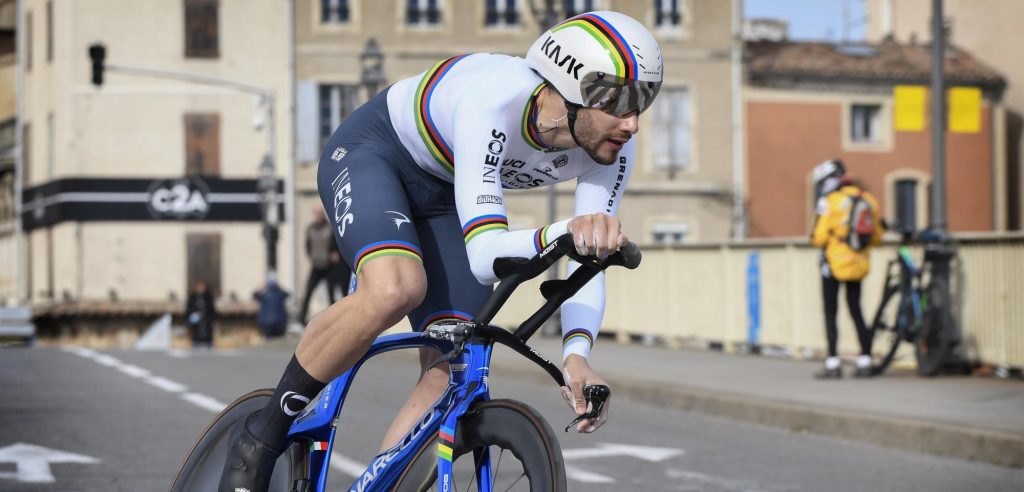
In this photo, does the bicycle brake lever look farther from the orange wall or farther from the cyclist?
the orange wall

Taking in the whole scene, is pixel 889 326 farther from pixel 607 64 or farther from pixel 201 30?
pixel 201 30

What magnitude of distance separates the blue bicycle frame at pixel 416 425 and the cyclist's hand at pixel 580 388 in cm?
21

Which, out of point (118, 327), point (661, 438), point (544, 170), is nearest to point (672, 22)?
point (118, 327)

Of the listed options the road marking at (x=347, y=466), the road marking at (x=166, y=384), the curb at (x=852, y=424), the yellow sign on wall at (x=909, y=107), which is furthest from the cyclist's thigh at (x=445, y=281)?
the yellow sign on wall at (x=909, y=107)

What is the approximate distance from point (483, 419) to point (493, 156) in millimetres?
650

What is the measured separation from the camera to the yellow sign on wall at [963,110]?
14484 millimetres

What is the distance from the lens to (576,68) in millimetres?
3941

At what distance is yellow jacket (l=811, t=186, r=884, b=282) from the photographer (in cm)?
1323

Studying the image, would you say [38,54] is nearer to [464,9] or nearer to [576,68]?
[464,9]

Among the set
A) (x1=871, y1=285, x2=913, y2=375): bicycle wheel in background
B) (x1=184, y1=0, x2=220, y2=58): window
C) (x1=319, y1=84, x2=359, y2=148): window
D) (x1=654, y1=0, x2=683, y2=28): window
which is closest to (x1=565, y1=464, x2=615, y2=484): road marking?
(x1=871, y1=285, x2=913, y2=375): bicycle wheel in background

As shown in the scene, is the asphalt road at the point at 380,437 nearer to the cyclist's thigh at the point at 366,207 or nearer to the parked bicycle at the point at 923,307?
the parked bicycle at the point at 923,307

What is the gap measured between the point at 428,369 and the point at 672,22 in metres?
39.5

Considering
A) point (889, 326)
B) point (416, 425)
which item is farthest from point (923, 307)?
point (416, 425)

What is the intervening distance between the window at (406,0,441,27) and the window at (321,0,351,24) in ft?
5.52
